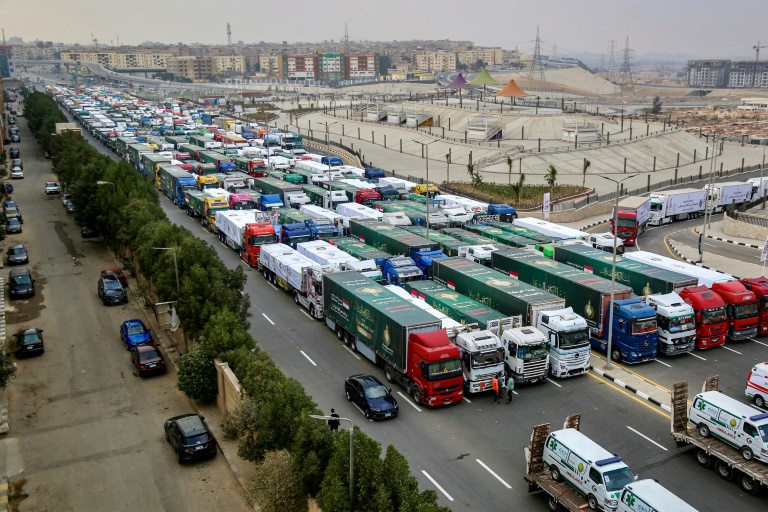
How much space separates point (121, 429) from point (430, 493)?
48.8ft

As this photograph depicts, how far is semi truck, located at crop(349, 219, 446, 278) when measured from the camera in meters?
42.7


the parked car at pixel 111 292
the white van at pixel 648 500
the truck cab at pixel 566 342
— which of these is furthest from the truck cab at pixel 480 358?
the parked car at pixel 111 292

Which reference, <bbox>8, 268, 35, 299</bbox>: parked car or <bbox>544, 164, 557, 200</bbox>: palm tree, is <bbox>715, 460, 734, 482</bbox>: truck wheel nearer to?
<bbox>8, 268, 35, 299</bbox>: parked car

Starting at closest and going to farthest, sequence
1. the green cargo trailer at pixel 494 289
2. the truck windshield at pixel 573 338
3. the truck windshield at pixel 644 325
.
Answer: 1. the truck windshield at pixel 573 338
2. the truck windshield at pixel 644 325
3. the green cargo trailer at pixel 494 289

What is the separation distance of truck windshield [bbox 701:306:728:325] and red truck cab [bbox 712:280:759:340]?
59 cm

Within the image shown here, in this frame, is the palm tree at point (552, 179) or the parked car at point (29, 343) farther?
the palm tree at point (552, 179)

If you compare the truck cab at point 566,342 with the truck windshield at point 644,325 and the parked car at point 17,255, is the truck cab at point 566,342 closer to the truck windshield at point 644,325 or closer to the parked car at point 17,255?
the truck windshield at point 644,325

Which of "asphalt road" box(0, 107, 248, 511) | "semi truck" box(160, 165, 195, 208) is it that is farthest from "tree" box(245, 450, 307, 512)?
"semi truck" box(160, 165, 195, 208)

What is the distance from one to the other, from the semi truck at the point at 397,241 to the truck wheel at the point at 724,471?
20.4m

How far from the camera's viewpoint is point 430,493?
1736cm

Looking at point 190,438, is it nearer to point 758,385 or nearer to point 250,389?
point 250,389

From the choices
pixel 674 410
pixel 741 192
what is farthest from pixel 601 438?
pixel 741 192

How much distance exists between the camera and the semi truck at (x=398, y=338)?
27.6m

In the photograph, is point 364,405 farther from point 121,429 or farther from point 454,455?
point 121,429
